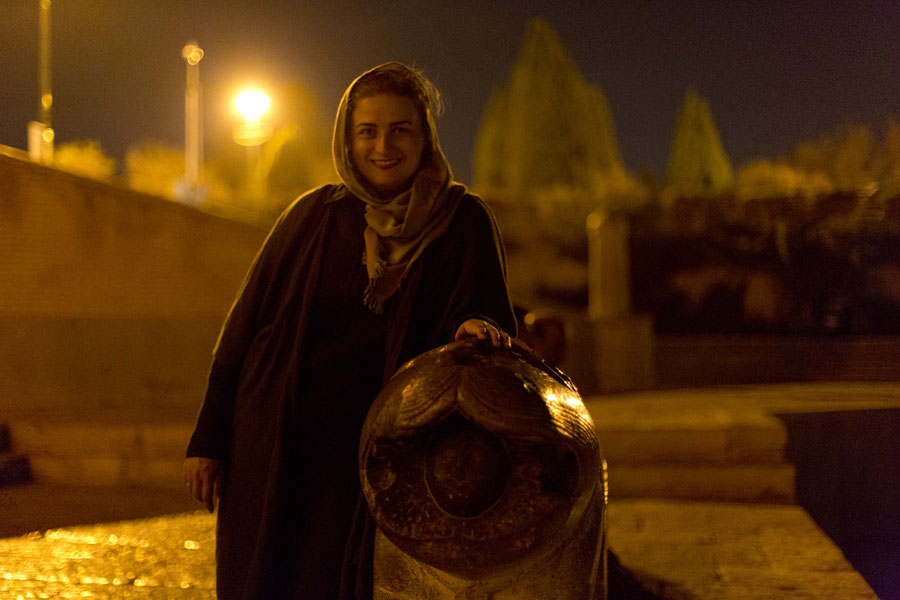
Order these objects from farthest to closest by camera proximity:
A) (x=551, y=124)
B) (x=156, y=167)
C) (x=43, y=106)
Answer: (x=551, y=124) → (x=156, y=167) → (x=43, y=106)

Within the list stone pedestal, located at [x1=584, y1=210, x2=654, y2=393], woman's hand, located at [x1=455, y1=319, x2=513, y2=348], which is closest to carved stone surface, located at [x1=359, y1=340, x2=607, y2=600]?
woman's hand, located at [x1=455, y1=319, x2=513, y2=348]

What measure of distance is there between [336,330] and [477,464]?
34.0 inches

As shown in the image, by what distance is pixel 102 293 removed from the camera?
9.73 metres

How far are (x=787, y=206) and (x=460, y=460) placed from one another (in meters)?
16.4

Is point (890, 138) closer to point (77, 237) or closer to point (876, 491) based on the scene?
point (876, 491)

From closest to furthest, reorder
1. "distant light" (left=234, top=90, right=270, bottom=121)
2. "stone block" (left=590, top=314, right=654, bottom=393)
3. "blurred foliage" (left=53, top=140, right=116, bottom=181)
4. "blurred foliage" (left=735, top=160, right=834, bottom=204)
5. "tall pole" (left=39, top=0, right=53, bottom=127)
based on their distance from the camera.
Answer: "tall pole" (left=39, top=0, right=53, bottom=127) < "stone block" (left=590, top=314, right=654, bottom=393) < "blurred foliage" (left=735, top=160, right=834, bottom=204) < "distant light" (left=234, top=90, right=270, bottom=121) < "blurred foliage" (left=53, top=140, right=116, bottom=181)

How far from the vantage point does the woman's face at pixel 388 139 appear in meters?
2.24

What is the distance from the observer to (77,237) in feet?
31.3

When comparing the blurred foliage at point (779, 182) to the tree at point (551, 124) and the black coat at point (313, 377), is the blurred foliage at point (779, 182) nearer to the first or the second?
the tree at point (551, 124)

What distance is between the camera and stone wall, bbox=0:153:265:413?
8477mm

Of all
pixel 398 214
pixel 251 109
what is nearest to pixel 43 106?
pixel 251 109

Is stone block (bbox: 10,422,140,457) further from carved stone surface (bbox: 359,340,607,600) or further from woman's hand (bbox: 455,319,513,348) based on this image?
carved stone surface (bbox: 359,340,607,600)

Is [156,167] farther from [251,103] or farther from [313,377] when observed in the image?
[313,377]

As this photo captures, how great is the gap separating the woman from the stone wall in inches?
217
